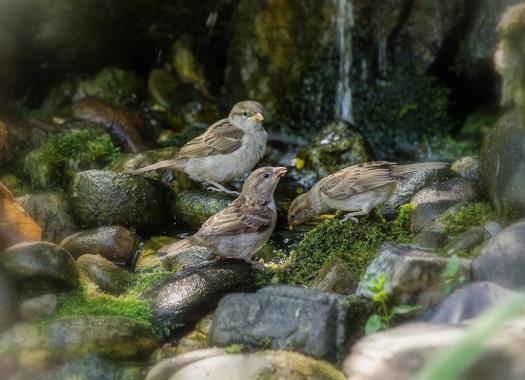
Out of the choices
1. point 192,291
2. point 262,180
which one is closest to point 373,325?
point 192,291

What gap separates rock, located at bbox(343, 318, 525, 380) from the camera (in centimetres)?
465

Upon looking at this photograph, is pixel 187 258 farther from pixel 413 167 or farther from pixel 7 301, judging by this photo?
pixel 413 167

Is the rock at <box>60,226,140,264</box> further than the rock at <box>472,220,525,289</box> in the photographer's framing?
Yes

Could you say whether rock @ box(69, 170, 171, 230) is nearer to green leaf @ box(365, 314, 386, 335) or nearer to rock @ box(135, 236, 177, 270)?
rock @ box(135, 236, 177, 270)

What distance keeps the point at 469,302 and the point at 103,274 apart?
12.5 feet

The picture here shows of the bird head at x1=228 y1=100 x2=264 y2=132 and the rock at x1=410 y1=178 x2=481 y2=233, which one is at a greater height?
the bird head at x1=228 y1=100 x2=264 y2=132

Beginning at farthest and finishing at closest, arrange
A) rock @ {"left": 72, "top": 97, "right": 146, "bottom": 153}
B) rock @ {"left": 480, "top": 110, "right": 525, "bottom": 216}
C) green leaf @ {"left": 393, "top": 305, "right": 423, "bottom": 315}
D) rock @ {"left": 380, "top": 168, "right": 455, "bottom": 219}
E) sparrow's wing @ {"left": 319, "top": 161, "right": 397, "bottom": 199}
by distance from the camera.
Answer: rock @ {"left": 72, "top": 97, "right": 146, "bottom": 153} < rock @ {"left": 380, "top": 168, "right": 455, "bottom": 219} < sparrow's wing @ {"left": 319, "top": 161, "right": 397, "bottom": 199} < rock @ {"left": 480, "top": 110, "right": 525, "bottom": 216} < green leaf @ {"left": 393, "top": 305, "right": 423, "bottom": 315}

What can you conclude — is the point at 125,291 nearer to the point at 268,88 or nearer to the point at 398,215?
the point at 398,215

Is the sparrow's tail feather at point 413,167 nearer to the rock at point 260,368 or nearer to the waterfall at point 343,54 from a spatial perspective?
the rock at point 260,368

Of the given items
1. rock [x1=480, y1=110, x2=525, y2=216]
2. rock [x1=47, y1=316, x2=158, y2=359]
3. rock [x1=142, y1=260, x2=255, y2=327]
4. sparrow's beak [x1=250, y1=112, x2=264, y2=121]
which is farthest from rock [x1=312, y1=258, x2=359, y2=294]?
sparrow's beak [x1=250, y1=112, x2=264, y2=121]

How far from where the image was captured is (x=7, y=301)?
22.7 ft

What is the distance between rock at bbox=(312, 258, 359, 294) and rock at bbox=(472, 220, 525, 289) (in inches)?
53.9

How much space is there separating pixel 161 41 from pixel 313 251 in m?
7.50

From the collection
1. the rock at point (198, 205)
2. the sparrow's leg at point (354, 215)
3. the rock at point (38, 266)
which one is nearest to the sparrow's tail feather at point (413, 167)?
the sparrow's leg at point (354, 215)
